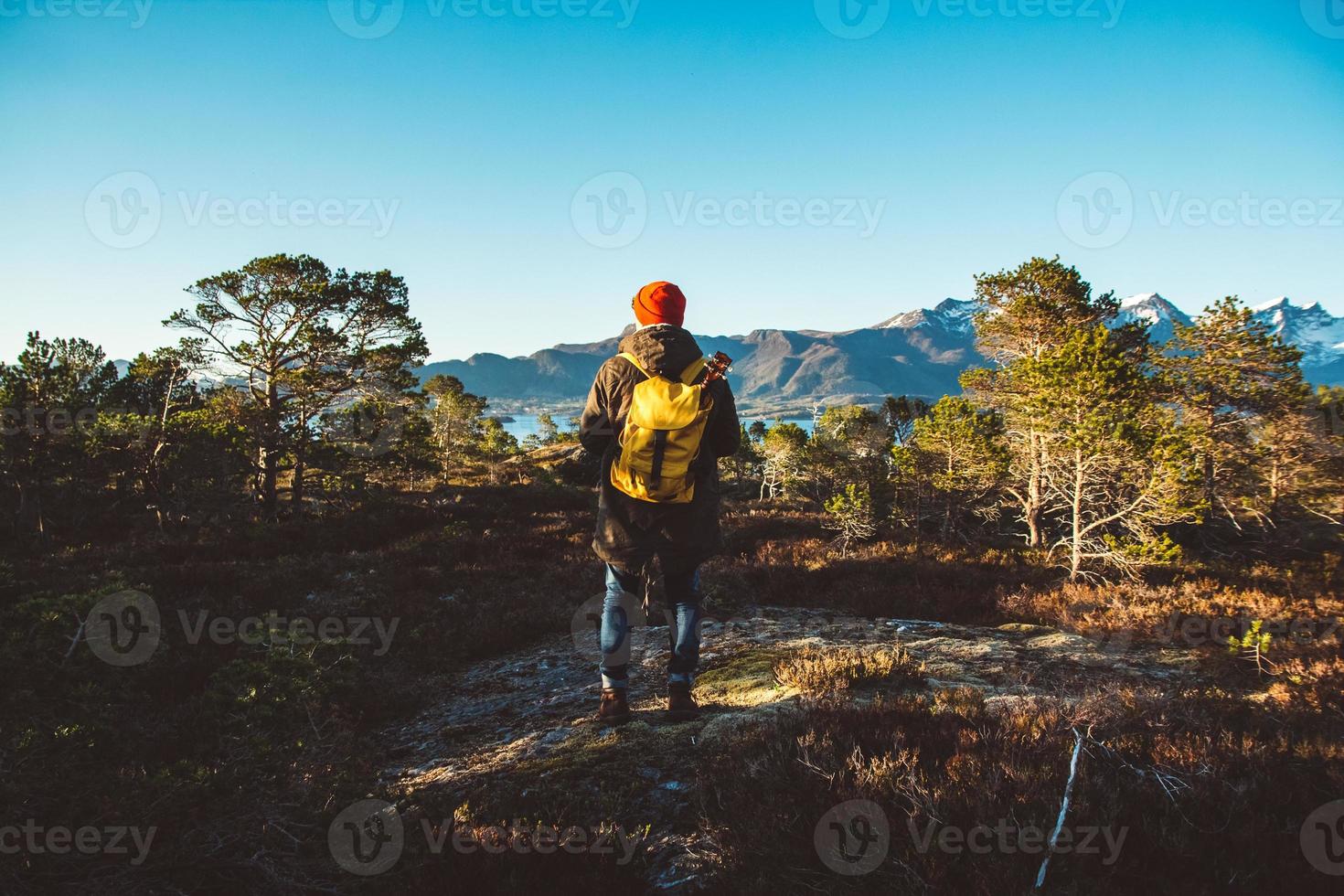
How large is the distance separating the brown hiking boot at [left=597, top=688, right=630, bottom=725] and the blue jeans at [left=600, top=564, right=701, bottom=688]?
1.9 inches

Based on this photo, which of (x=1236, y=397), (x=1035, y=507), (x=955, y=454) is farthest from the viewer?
(x=955, y=454)

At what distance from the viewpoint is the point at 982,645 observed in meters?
6.74

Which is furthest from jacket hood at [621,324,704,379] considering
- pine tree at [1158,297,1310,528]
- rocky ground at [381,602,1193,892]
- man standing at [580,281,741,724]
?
pine tree at [1158,297,1310,528]

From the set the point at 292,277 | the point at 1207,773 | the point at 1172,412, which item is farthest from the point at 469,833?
the point at 292,277

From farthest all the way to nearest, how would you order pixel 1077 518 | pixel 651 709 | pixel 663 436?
pixel 1077 518 < pixel 651 709 < pixel 663 436

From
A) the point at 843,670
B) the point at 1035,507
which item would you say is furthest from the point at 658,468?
the point at 1035,507

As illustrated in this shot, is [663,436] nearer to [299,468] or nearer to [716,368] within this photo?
[716,368]

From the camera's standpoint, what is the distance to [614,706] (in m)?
4.28

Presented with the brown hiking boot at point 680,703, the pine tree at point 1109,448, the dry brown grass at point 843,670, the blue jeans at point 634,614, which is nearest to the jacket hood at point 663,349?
the blue jeans at point 634,614

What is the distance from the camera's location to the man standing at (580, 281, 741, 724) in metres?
3.75

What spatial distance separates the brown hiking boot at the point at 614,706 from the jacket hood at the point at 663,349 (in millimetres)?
2418

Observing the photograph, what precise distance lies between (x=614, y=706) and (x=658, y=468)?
1.92 metres

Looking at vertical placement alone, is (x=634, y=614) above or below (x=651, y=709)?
above

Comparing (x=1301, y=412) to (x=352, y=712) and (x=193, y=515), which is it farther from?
(x=193, y=515)
